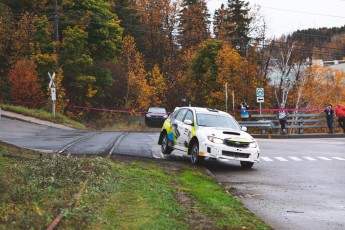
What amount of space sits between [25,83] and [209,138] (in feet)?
85.4

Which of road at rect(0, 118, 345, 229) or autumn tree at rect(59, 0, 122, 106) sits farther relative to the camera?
autumn tree at rect(59, 0, 122, 106)

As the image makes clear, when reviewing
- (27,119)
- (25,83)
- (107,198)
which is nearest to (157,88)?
(25,83)

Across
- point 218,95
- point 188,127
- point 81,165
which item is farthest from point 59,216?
point 218,95

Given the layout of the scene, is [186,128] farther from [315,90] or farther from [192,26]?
[192,26]

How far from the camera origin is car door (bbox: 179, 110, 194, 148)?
628 inches

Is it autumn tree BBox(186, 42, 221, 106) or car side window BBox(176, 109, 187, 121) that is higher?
autumn tree BBox(186, 42, 221, 106)

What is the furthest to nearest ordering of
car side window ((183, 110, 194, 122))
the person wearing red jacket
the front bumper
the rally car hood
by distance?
the person wearing red jacket
car side window ((183, 110, 194, 122))
the rally car hood
the front bumper

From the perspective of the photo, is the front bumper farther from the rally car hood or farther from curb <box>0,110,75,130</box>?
curb <box>0,110,75,130</box>

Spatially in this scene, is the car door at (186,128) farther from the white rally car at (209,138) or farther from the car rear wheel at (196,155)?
the car rear wheel at (196,155)

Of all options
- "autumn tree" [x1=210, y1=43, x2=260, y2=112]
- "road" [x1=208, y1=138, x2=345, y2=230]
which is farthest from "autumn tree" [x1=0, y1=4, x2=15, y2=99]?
"road" [x1=208, y1=138, x2=345, y2=230]

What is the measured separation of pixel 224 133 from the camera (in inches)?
601

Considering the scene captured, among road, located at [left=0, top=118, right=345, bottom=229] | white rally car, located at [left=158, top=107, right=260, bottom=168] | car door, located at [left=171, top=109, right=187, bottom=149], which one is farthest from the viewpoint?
car door, located at [left=171, top=109, right=187, bottom=149]

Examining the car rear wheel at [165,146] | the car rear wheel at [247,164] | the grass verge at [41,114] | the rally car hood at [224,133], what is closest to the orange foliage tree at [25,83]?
the grass verge at [41,114]

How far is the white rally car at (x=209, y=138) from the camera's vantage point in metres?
14.9
